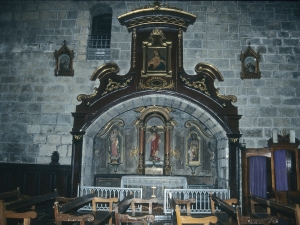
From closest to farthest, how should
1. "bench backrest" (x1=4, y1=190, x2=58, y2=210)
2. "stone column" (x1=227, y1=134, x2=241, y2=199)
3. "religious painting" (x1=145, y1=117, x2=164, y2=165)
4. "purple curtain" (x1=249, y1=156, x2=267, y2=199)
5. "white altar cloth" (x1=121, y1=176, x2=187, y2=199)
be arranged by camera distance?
"bench backrest" (x1=4, y1=190, x2=58, y2=210), "purple curtain" (x1=249, y1=156, x2=267, y2=199), "stone column" (x1=227, y1=134, x2=241, y2=199), "white altar cloth" (x1=121, y1=176, x2=187, y2=199), "religious painting" (x1=145, y1=117, x2=164, y2=165)

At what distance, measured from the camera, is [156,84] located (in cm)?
798

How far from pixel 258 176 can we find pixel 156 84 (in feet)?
12.1

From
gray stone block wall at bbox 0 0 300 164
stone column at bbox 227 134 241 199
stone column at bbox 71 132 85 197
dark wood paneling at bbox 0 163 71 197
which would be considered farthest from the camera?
gray stone block wall at bbox 0 0 300 164

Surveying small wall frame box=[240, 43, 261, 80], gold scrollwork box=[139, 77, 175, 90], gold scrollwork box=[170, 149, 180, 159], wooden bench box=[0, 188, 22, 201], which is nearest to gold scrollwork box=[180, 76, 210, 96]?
gold scrollwork box=[139, 77, 175, 90]

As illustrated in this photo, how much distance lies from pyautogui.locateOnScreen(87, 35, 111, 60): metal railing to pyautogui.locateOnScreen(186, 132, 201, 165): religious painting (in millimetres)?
3782

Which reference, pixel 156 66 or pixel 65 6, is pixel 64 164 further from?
pixel 65 6

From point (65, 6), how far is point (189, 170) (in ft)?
21.6

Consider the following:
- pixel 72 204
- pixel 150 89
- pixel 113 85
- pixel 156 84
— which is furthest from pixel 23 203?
pixel 156 84

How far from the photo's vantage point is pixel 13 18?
877 cm

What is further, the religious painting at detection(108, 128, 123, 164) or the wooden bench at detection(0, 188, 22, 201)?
the religious painting at detection(108, 128, 123, 164)

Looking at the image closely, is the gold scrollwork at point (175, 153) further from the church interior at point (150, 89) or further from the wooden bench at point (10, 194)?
the wooden bench at point (10, 194)

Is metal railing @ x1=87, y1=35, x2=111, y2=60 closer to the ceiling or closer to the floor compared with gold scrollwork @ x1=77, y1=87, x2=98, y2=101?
closer to the ceiling

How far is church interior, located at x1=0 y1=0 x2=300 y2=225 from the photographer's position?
7.70m

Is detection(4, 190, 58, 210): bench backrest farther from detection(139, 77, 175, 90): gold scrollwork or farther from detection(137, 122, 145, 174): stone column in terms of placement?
detection(139, 77, 175, 90): gold scrollwork
